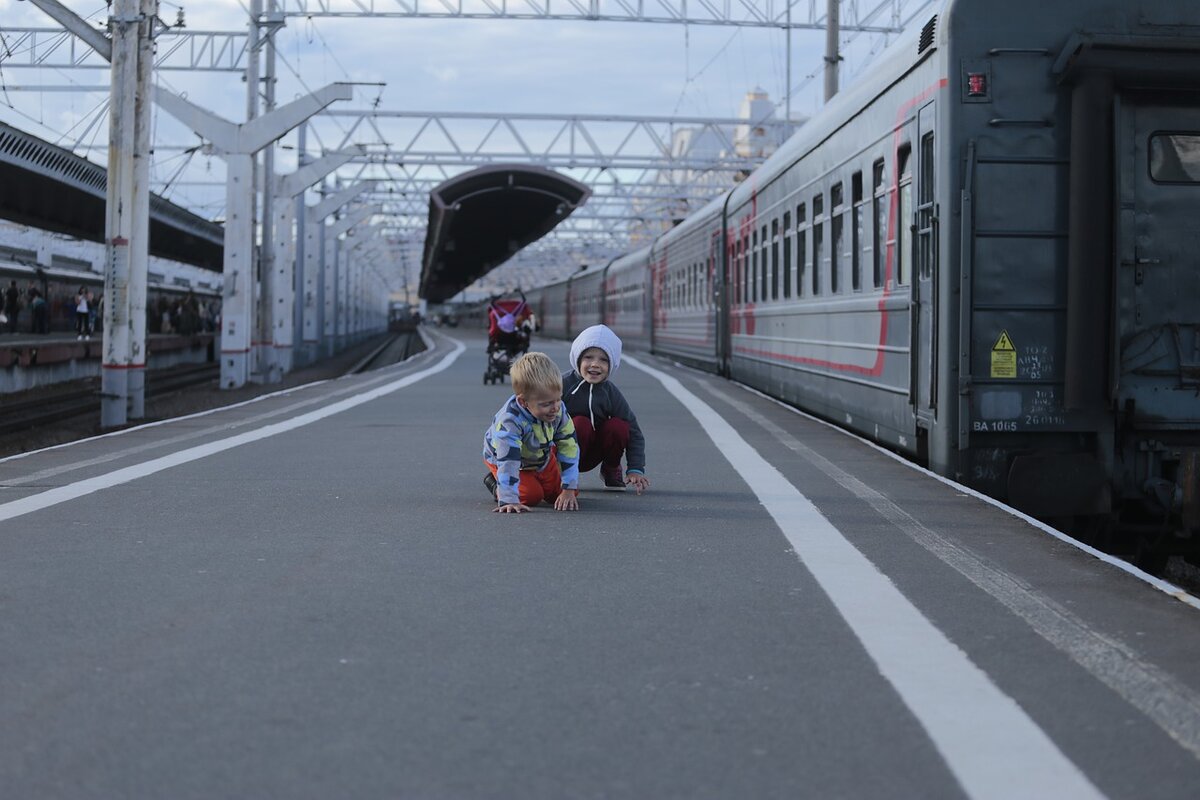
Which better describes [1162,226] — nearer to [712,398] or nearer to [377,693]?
[377,693]

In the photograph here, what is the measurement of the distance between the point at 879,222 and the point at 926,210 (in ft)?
7.69

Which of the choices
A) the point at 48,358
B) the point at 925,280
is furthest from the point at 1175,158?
the point at 48,358

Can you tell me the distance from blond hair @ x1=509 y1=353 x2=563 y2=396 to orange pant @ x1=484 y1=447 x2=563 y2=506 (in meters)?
0.64

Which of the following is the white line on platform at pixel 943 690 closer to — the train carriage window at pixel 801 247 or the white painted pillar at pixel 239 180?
the train carriage window at pixel 801 247

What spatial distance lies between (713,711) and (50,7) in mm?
17242

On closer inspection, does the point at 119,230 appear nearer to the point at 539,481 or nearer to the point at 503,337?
the point at 503,337

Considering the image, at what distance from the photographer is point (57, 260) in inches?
1759

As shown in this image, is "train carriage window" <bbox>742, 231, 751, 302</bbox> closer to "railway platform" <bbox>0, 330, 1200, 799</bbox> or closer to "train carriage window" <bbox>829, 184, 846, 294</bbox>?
"train carriage window" <bbox>829, 184, 846, 294</bbox>

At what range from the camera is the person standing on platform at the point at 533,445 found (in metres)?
8.48

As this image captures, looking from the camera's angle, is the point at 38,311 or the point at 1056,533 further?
the point at 38,311

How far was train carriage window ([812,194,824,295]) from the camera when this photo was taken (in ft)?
52.9

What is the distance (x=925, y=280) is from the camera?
35.0 feet

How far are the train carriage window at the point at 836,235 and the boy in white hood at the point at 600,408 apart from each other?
5341 millimetres

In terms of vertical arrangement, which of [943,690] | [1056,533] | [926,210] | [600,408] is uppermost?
[926,210]
